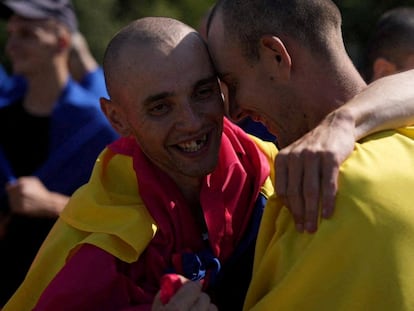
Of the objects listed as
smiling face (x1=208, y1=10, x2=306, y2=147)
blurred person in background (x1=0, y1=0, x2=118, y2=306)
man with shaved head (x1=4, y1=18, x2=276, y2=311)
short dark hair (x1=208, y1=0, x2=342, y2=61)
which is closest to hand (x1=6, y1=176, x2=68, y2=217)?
blurred person in background (x1=0, y1=0, x2=118, y2=306)

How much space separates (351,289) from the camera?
2.33 m

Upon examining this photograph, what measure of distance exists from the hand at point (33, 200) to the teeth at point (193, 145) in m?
1.90

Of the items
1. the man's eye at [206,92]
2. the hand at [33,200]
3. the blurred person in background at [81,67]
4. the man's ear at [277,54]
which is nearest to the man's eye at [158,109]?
the man's eye at [206,92]

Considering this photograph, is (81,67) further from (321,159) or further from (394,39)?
(321,159)

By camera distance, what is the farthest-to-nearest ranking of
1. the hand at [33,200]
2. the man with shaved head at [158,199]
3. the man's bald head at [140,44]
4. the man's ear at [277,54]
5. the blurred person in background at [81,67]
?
1. the blurred person in background at [81,67]
2. the hand at [33,200]
3. the man's bald head at [140,44]
4. the man with shaved head at [158,199]
5. the man's ear at [277,54]

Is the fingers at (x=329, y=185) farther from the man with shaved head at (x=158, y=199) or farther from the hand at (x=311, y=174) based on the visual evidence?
the man with shaved head at (x=158, y=199)

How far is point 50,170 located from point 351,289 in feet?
9.15

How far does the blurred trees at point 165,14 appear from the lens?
1348 cm

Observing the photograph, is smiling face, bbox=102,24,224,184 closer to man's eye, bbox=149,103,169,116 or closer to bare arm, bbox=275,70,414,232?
man's eye, bbox=149,103,169,116

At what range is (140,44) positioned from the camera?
297 cm

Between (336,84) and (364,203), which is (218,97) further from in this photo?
(364,203)

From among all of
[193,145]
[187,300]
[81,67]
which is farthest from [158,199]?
[81,67]

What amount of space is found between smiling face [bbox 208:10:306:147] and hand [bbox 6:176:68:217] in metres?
2.04

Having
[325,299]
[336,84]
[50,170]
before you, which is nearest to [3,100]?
[50,170]
